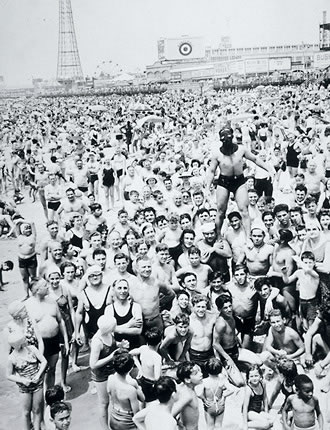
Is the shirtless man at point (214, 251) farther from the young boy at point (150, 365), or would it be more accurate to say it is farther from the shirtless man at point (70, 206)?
the shirtless man at point (70, 206)

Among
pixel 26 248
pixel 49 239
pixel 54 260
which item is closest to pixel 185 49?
pixel 26 248

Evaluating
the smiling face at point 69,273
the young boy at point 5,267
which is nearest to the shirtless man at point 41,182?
the young boy at point 5,267

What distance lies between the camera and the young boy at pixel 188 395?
9.75 ft

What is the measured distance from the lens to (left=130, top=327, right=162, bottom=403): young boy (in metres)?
3.31

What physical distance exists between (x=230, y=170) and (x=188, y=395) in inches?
120

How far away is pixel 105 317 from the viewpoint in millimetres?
3414

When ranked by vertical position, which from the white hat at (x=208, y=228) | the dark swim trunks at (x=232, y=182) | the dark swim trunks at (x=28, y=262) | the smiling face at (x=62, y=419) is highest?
the dark swim trunks at (x=232, y=182)

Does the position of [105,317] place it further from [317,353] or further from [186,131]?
[186,131]

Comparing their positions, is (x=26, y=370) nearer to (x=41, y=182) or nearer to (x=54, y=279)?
(x=54, y=279)

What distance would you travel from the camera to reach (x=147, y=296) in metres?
4.11

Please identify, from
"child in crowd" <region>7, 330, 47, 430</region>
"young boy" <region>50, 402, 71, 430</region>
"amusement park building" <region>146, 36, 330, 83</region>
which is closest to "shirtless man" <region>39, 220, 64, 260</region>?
"child in crowd" <region>7, 330, 47, 430</region>

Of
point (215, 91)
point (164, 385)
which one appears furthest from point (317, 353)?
point (215, 91)

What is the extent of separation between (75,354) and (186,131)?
1723 centimetres

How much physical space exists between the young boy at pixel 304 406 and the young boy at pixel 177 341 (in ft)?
3.18
